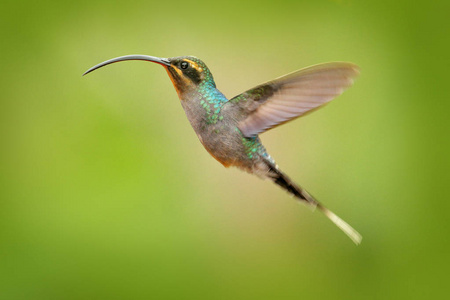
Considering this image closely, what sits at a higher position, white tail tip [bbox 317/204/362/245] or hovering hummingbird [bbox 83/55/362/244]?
hovering hummingbird [bbox 83/55/362/244]

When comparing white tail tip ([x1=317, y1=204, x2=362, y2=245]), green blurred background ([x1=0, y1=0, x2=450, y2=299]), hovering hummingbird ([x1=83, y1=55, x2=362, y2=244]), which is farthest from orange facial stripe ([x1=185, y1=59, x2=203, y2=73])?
green blurred background ([x1=0, y1=0, x2=450, y2=299])

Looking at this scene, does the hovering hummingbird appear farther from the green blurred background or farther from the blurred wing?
the green blurred background

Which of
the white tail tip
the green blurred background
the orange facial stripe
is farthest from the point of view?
the green blurred background

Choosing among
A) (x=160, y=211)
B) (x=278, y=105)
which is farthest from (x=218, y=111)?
(x=160, y=211)

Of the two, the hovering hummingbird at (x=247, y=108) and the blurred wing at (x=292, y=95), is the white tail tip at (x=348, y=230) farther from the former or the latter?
the blurred wing at (x=292, y=95)

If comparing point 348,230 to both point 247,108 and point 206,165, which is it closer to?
point 247,108

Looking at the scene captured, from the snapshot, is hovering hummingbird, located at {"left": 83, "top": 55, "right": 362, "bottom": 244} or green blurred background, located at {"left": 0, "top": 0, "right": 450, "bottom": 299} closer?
hovering hummingbird, located at {"left": 83, "top": 55, "right": 362, "bottom": 244}
